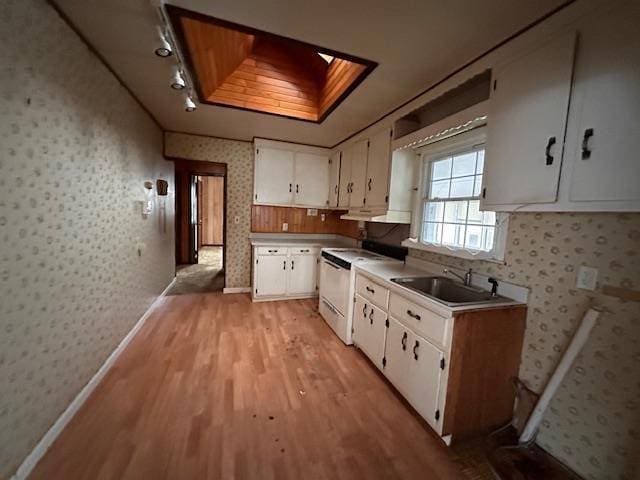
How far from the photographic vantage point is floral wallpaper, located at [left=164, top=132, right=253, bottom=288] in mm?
3867

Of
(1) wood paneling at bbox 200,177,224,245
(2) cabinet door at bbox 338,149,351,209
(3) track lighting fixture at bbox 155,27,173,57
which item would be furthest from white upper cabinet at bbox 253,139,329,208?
(1) wood paneling at bbox 200,177,224,245

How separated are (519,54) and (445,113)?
33.7 inches

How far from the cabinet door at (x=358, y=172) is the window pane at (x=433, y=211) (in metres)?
0.80

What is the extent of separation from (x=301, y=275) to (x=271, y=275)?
46 centimetres

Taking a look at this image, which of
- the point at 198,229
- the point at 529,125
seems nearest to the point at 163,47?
the point at 529,125

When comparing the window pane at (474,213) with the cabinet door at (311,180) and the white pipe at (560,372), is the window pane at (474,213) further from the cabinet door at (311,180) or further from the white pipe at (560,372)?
the cabinet door at (311,180)

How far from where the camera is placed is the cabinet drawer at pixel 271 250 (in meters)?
3.74

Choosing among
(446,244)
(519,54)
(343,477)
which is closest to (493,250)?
(446,244)

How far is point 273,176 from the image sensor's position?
3.98 m

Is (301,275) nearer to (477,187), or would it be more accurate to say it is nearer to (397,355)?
(397,355)

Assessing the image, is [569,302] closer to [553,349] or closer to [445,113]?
[553,349]

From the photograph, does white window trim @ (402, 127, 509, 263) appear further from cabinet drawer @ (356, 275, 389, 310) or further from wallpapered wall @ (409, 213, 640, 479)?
cabinet drawer @ (356, 275, 389, 310)

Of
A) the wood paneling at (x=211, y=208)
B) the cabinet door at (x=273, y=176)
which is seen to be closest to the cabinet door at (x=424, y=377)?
the cabinet door at (x=273, y=176)

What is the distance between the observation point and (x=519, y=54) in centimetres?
145
